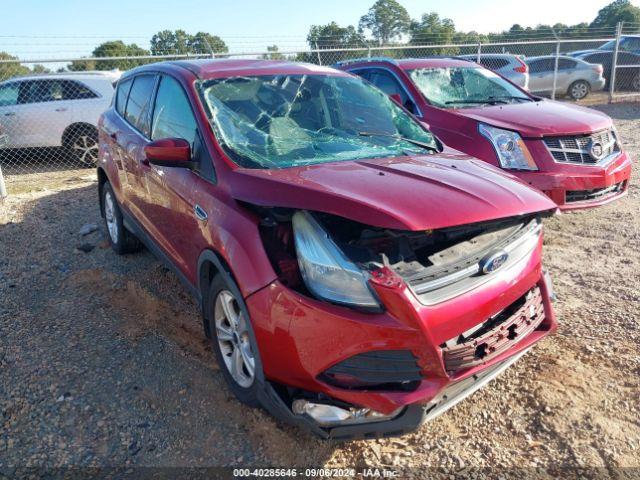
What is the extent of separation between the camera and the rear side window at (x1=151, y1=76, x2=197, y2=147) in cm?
334

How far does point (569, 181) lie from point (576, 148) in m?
0.42

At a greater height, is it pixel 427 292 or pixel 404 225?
pixel 404 225

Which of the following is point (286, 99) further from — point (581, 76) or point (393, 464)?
point (581, 76)

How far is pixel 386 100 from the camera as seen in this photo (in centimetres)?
412

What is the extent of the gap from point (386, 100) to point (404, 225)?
7.24ft

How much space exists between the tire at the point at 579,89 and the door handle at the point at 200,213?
16.5 m

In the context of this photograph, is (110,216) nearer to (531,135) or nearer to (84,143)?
(531,135)

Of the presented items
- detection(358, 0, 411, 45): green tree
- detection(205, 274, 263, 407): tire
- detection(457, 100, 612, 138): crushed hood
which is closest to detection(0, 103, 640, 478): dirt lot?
detection(205, 274, 263, 407): tire

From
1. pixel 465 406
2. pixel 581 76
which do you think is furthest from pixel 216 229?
pixel 581 76

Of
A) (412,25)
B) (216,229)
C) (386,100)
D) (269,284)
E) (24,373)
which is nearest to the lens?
(269,284)

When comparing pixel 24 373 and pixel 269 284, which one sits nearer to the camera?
pixel 269 284

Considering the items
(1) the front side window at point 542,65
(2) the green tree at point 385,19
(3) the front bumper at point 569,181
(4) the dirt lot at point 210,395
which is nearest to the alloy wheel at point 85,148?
(4) the dirt lot at point 210,395

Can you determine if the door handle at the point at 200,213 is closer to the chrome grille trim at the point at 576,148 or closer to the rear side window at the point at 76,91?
the chrome grille trim at the point at 576,148

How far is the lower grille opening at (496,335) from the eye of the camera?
7.49ft
